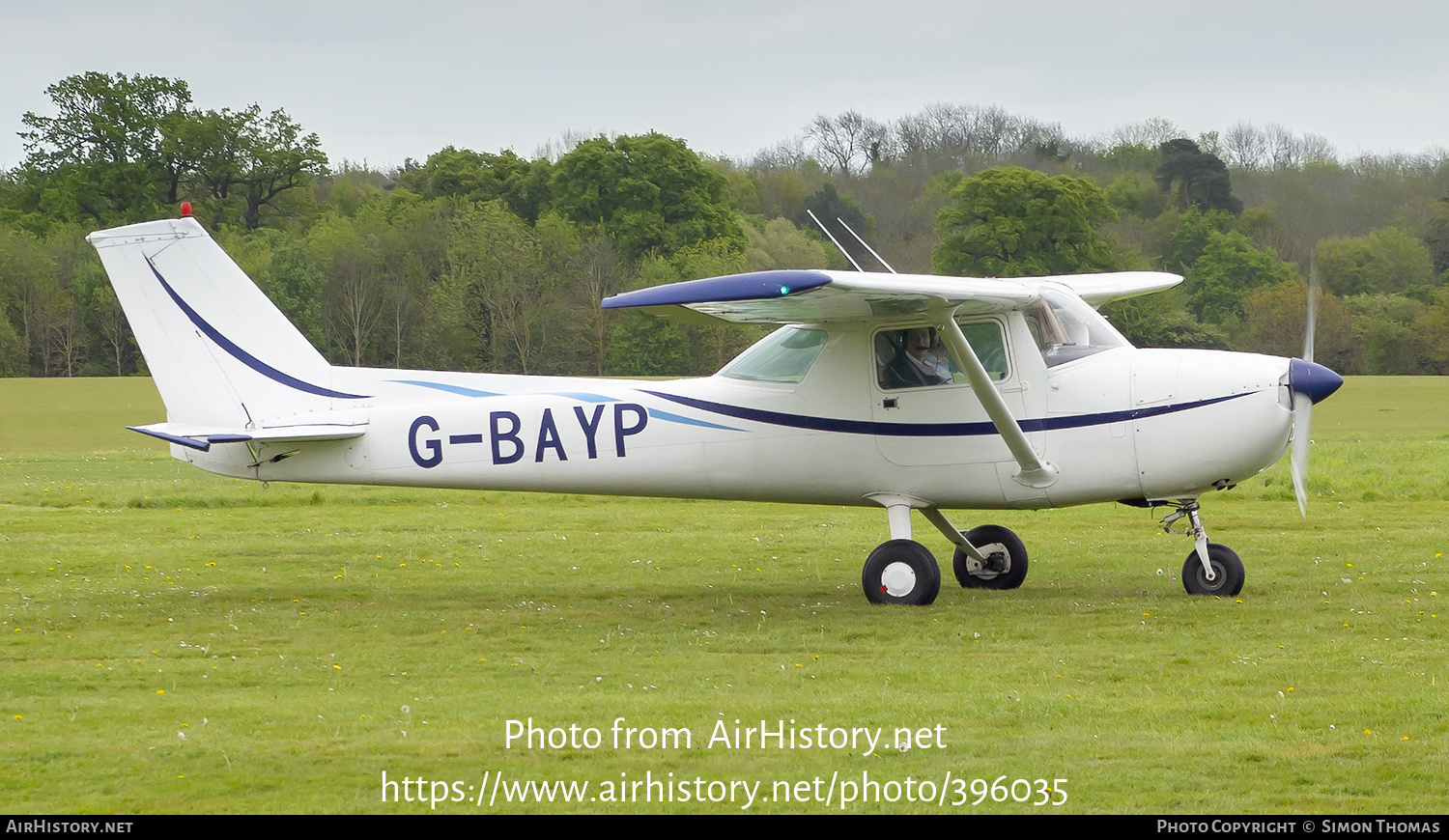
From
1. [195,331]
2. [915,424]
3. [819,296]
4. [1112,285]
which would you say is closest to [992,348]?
[915,424]

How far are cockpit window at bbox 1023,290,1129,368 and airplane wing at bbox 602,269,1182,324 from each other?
0.62 ft

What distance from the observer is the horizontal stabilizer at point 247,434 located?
10422 mm

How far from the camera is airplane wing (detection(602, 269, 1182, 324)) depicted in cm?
835

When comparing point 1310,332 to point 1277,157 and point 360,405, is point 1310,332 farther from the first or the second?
point 1277,157

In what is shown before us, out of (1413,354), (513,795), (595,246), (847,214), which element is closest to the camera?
(513,795)

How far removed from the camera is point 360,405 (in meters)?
11.0

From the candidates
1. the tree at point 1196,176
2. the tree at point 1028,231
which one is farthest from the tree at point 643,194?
the tree at point 1196,176

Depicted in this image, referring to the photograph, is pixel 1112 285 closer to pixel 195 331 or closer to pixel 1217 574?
pixel 1217 574

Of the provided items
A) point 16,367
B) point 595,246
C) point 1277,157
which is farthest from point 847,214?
point 16,367

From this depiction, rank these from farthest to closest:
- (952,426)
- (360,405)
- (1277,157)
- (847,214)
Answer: (1277,157), (847,214), (360,405), (952,426)

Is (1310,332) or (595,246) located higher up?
(595,246)

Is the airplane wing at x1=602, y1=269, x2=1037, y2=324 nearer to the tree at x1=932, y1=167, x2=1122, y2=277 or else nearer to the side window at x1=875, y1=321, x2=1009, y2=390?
the side window at x1=875, y1=321, x2=1009, y2=390

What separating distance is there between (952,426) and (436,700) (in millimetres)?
4650

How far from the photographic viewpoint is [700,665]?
26.7 ft
